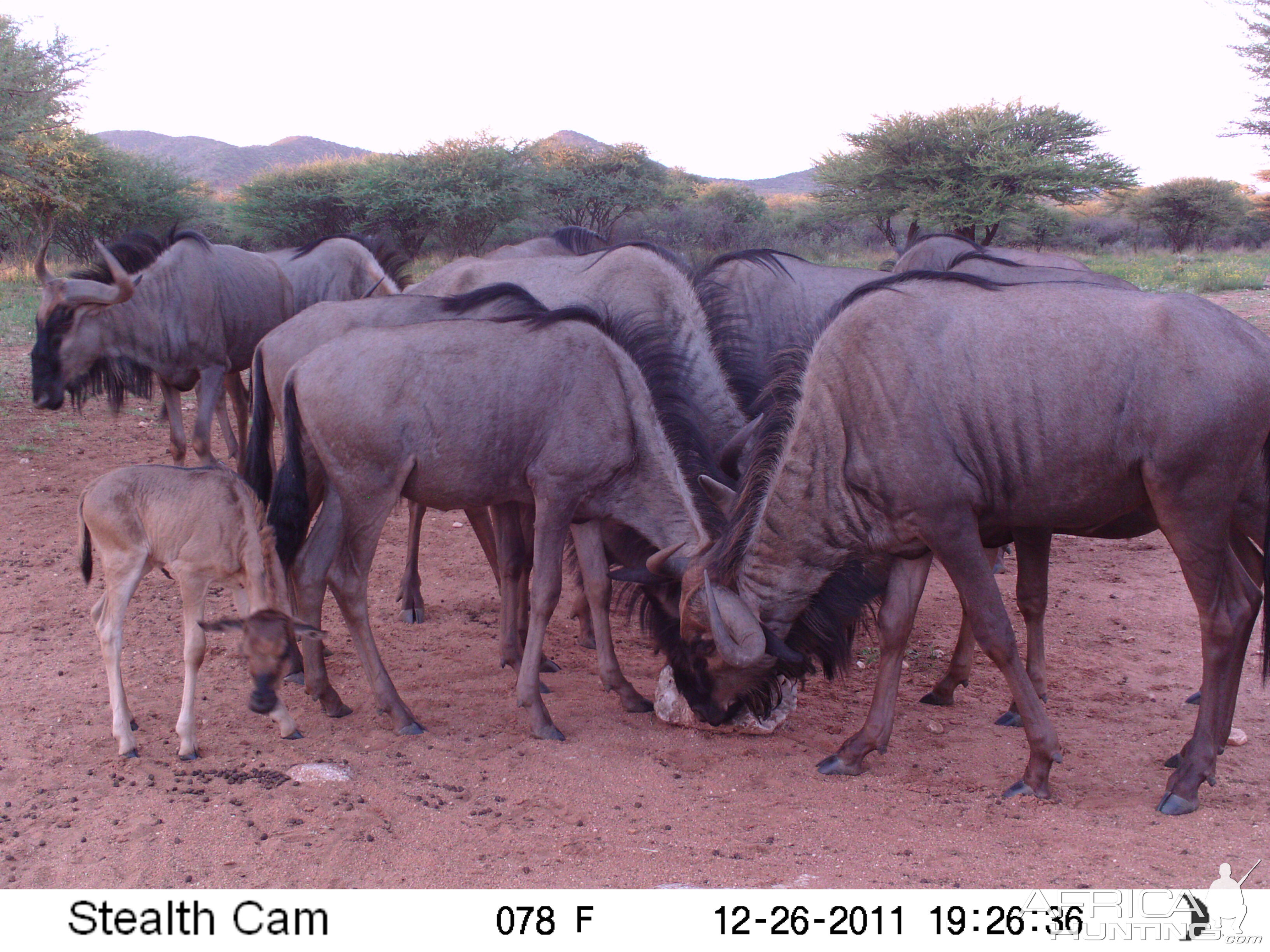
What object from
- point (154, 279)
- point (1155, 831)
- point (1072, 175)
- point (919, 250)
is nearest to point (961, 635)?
point (1155, 831)

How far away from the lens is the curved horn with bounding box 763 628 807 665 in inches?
171

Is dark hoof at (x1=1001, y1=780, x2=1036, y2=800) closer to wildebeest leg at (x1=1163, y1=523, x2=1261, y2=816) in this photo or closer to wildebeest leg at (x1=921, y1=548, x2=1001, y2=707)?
wildebeest leg at (x1=1163, y1=523, x2=1261, y2=816)

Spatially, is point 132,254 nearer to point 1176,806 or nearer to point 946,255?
point 946,255

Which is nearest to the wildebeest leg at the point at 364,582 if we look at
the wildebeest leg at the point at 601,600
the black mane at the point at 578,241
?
the wildebeest leg at the point at 601,600

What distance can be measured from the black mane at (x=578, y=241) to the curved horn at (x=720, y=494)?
4.32 meters

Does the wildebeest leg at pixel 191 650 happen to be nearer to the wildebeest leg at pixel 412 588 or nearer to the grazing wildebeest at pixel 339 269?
the wildebeest leg at pixel 412 588

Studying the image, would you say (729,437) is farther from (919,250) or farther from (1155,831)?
(919,250)

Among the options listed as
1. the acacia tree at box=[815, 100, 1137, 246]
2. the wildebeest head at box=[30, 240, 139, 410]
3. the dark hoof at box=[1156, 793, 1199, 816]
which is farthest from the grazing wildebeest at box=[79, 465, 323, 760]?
the acacia tree at box=[815, 100, 1137, 246]

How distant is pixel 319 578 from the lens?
464 cm

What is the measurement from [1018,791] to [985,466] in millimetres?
1310

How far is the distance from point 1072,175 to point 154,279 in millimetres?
22481

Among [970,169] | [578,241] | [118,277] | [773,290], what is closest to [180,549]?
[118,277]

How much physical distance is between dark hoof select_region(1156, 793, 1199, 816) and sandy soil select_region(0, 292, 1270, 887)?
4 centimetres

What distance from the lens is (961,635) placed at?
198 inches
